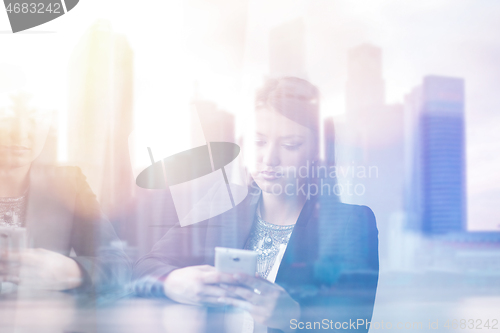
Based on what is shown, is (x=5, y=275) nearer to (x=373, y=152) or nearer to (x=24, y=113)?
(x=24, y=113)

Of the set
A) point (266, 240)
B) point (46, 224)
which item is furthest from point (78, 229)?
point (266, 240)

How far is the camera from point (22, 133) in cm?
169

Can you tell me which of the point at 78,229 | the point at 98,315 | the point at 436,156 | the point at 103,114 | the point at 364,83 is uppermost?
the point at 364,83

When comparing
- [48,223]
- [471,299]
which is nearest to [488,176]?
[471,299]

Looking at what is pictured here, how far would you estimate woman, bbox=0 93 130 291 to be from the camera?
1678 mm

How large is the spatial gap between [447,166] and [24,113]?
6.67 ft

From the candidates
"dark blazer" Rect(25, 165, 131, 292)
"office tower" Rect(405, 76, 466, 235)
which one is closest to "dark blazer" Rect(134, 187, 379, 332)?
"dark blazer" Rect(25, 165, 131, 292)

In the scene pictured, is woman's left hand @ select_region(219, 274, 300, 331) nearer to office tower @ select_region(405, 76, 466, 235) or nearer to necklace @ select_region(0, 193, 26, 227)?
office tower @ select_region(405, 76, 466, 235)

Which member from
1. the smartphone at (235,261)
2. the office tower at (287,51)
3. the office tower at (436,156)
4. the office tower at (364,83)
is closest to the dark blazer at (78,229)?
the smartphone at (235,261)

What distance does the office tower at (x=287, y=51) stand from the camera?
5.62 feet

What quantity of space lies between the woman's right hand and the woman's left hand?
0.03m

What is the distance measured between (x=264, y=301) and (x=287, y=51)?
1.19 metres

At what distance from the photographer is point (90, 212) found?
5.54 ft

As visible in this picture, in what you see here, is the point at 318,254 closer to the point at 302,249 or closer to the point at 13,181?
the point at 302,249
